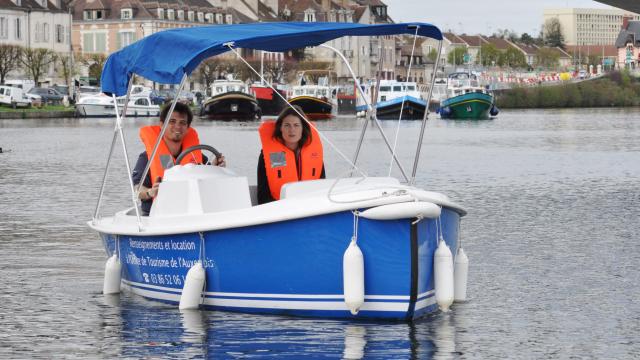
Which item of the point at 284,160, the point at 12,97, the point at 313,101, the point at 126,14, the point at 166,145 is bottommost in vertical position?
the point at 313,101

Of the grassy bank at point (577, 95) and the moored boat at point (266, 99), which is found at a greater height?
the moored boat at point (266, 99)

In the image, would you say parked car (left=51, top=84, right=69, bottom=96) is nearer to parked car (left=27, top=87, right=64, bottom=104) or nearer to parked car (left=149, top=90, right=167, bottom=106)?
parked car (left=27, top=87, right=64, bottom=104)

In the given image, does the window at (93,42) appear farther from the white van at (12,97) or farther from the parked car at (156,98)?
the white van at (12,97)

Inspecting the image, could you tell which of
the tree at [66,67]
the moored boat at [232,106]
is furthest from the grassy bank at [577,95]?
the moored boat at [232,106]

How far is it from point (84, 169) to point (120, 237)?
2285 centimetres

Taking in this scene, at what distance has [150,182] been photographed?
14.1 m

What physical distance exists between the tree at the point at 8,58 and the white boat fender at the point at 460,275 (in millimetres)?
88283

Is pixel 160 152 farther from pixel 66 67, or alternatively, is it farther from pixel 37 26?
pixel 37 26

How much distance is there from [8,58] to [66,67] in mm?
10417

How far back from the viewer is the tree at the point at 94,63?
113m

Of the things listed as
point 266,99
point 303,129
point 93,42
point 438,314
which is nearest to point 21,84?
point 266,99

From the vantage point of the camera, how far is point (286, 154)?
537 inches

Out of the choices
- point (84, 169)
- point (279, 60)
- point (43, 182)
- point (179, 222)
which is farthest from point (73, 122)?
point (179, 222)

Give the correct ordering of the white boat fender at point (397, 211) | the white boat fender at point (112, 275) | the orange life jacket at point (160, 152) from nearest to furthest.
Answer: the white boat fender at point (397, 211) < the orange life jacket at point (160, 152) < the white boat fender at point (112, 275)
